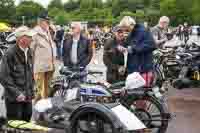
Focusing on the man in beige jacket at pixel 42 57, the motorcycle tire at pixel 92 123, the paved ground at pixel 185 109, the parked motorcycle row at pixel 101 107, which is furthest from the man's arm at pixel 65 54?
the motorcycle tire at pixel 92 123

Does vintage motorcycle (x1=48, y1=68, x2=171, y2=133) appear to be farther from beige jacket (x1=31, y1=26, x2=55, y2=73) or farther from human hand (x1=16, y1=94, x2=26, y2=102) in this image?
beige jacket (x1=31, y1=26, x2=55, y2=73)

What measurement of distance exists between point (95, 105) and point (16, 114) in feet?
3.28

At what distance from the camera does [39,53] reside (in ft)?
33.2

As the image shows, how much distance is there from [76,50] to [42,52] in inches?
23.5

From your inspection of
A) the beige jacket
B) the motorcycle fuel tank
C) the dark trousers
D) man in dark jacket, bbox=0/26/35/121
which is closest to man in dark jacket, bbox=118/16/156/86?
the motorcycle fuel tank

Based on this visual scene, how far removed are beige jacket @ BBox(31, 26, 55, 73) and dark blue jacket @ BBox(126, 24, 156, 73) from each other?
148 centimetres

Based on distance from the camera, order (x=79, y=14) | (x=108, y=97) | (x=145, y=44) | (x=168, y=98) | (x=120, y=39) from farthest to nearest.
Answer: (x=79, y=14)
(x=168, y=98)
(x=120, y=39)
(x=145, y=44)
(x=108, y=97)

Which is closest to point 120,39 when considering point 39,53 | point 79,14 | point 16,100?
point 39,53

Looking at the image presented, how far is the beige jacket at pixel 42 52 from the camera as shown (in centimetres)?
1007

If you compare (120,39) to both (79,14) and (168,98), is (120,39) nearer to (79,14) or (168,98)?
(168,98)

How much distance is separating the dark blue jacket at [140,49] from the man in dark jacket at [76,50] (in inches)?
40.1

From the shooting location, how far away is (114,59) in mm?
9914

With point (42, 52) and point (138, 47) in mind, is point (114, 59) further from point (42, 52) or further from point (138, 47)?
point (42, 52)

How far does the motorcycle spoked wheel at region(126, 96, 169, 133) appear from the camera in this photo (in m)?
8.28
